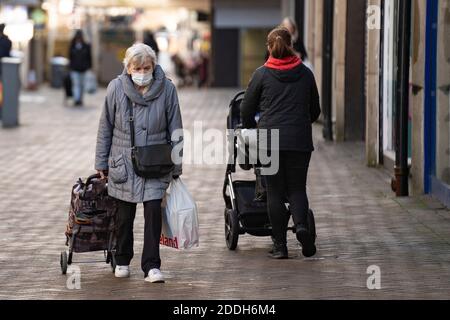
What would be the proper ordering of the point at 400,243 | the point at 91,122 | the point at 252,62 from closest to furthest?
1. the point at 400,243
2. the point at 91,122
3. the point at 252,62

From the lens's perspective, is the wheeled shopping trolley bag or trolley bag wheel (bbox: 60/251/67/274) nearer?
the wheeled shopping trolley bag

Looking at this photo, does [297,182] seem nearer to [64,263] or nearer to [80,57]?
[64,263]

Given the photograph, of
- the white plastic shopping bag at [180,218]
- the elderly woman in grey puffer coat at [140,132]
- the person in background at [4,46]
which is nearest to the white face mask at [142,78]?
the elderly woman in grey puffer coat at [140,132]

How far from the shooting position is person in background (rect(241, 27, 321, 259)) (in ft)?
33.7

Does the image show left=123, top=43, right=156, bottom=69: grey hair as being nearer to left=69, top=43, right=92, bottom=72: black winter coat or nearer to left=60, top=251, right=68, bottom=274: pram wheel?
left=60, top=251, right=68, bottom=274: pram wheel

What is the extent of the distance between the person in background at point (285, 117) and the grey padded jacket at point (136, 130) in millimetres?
1060

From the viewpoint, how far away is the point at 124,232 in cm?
956

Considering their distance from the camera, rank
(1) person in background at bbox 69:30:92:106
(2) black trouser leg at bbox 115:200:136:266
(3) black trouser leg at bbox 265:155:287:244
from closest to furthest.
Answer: (2) black trouser leg at bbox 115:200:136:266, (3) black trouser leg at bbox 265:155:287:244, (1) person in background at bbox 69:30:92:106

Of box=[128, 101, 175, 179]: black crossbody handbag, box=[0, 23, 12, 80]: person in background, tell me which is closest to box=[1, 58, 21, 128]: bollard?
box=[0, 23, 12, 80]: person in background

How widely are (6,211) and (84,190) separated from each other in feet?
13.7

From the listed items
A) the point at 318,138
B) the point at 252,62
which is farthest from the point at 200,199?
the point at 252,62

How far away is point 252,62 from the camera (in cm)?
4778

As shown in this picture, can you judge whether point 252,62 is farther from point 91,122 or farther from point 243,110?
point 243,110

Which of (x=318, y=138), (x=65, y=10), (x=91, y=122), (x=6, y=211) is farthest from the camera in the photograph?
(x=65, y=10)
